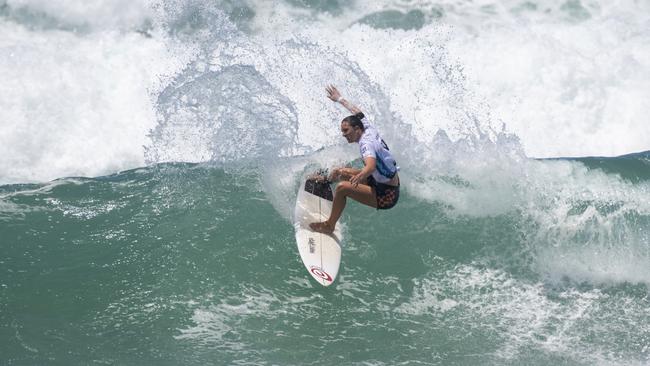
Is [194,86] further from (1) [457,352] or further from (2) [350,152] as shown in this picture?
(1) [457,352]

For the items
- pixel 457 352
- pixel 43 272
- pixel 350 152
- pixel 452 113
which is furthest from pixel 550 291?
pixel 43 272

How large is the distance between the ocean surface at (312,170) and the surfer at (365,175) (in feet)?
2.70

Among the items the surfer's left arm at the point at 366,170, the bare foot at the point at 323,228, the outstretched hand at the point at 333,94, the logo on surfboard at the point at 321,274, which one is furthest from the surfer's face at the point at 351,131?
the logo on surfboard at the point at 321,274

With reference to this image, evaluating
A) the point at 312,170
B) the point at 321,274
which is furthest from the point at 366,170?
the point at 312,170

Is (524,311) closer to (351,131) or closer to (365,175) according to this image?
(365,175)

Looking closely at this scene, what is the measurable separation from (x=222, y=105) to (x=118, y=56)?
11.0ft

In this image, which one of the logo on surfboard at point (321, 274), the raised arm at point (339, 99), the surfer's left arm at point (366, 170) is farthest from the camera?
the raised arm at point (339, 99)

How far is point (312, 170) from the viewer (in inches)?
398

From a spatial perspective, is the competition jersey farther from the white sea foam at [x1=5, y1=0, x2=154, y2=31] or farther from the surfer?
the white sea foam at [x1=5, y1=0, x2=154, y2=31]

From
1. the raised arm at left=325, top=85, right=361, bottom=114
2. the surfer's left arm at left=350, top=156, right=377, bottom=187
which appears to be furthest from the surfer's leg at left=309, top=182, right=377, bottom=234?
the raised arm at left=325, top=85, right=361, bottom=114

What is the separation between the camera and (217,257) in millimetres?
8742

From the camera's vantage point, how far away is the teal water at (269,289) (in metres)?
7.58

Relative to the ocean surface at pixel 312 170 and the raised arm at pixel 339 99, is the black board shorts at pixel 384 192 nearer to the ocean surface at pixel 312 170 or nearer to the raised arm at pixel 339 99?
the raised arm at pixel 339 99

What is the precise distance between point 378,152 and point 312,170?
234cm
